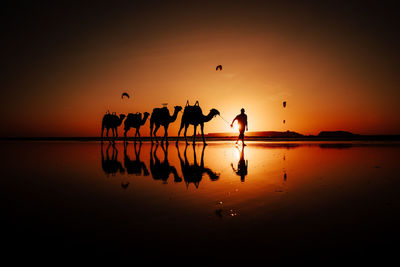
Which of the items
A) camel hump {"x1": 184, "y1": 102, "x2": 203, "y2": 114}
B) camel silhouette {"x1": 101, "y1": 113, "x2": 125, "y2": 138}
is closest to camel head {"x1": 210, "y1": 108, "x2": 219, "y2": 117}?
camel hump {"x1": 184, "y1": 102, "x2": 203, "y2": 114}

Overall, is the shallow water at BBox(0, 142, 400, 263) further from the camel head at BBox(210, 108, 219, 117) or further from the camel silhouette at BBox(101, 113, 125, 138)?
the camel silhouette at BBox(101, 113, 125, 138)

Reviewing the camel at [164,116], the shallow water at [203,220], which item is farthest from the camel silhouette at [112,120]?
the shallow water at [203,220]

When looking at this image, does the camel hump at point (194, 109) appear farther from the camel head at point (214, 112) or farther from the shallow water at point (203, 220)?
the shallow water at point (203, 220)

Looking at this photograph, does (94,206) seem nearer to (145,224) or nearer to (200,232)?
(145,224)

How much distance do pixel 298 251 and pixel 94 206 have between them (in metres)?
2.80

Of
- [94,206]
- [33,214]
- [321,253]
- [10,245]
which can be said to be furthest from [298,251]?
[33,214]

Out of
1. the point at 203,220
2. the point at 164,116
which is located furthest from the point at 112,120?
the point at 203,220

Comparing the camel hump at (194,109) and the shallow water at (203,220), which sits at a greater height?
the camel hump at (194,109)

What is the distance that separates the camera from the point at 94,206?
3621mm

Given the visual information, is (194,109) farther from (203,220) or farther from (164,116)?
(203,220)

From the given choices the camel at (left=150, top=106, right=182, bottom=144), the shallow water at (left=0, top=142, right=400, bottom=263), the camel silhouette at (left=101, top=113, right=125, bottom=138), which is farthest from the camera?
the camel silhouette at (left=101, top=113, right=125, bottom=138)

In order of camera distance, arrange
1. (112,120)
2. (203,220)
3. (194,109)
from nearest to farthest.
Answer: (203,220)
(194,109)
(112,120)

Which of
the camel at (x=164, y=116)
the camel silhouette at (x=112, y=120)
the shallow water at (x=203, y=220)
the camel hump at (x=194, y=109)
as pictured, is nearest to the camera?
the shallow water at (x=203, y=220)

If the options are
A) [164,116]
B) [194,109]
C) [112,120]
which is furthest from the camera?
[112,120]
